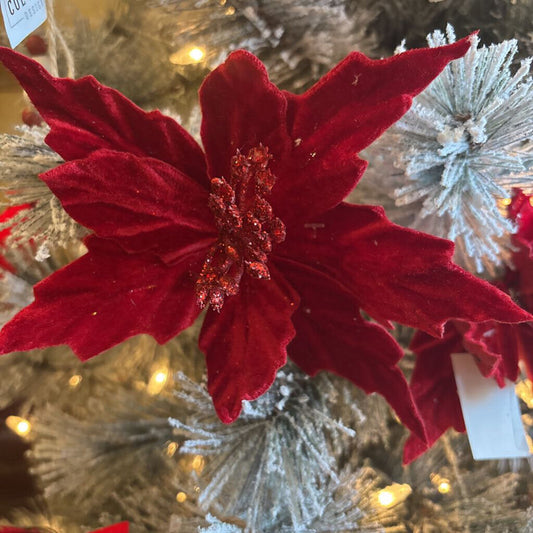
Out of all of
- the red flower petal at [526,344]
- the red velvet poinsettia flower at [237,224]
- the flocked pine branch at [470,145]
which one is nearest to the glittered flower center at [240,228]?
the red velvet poinsettia flower at [237,224]

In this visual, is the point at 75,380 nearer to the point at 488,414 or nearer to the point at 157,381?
the point at 157,381

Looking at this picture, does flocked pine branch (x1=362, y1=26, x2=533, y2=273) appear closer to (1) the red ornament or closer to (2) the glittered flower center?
(2) the glittered flower center

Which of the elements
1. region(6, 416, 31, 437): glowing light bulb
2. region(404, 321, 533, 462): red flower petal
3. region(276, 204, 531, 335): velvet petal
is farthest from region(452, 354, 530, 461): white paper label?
region(6, 416, 31, 437): glowing light bulb

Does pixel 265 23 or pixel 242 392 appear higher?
pixel 265 23

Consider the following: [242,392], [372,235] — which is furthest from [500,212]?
[242,392]

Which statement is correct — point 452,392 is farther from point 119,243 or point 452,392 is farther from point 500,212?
point 119,243

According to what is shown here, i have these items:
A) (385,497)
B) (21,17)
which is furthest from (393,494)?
(21,17)

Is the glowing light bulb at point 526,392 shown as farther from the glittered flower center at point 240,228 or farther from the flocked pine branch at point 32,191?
the flocked pine branch at point 32,191
